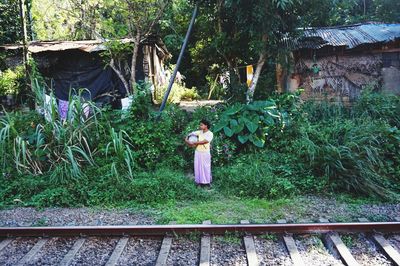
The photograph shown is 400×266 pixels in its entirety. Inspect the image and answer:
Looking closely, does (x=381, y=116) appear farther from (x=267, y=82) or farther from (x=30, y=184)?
(x=30, y=184)

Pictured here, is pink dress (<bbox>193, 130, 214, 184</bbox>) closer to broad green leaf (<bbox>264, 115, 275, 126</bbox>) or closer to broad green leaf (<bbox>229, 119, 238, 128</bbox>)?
broad green leaf (<bbox>229, 119, 238, 128</bbox>)

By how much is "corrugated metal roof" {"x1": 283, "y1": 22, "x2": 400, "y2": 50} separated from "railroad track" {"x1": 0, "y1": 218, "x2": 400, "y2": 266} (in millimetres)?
5827

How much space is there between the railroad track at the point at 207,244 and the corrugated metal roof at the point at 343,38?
5.83 metres

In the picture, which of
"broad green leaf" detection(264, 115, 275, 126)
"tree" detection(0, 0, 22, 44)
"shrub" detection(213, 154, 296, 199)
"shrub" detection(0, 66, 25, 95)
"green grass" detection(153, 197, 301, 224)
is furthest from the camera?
"tree" detection(0, 0, 22, 44)

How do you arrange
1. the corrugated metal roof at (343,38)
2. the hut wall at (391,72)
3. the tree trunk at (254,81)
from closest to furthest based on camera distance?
the tree trunk at (254,81), the corrugated metal roof at (343,38), the hut wall at (391,72)

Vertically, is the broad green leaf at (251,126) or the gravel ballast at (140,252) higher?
the broad green leaf at (251,126)

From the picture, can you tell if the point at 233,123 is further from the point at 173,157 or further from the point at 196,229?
the point at 196,229

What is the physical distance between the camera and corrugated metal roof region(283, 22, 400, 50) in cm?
949

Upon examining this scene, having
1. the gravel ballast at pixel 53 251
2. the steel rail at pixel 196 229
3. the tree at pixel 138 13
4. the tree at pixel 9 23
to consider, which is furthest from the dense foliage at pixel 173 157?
the tree at pixel 9 23

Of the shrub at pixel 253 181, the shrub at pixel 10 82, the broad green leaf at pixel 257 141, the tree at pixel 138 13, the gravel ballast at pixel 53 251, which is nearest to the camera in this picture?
the gravel ballast at pixel 53 251

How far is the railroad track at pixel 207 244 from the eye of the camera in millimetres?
3947

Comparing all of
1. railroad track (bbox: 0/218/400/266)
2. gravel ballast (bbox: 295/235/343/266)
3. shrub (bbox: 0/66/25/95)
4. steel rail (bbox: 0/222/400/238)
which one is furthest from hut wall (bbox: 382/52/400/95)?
shrub (bbox: 0/66/25/95)

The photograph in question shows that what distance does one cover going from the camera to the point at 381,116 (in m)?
8.11

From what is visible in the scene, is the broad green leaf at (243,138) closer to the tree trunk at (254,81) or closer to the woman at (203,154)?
the woman at (203,154)
